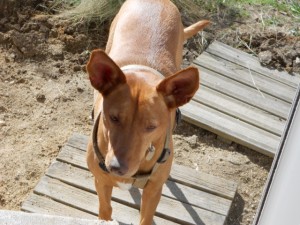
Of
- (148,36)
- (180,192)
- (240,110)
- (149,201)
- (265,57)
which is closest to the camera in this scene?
(149,201)

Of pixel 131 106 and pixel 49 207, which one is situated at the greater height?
pixel 131 106

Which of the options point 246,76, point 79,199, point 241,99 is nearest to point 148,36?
point 79,199

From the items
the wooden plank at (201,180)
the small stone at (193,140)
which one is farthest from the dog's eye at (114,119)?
the small stone at (193,140)

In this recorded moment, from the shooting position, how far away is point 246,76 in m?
5.27

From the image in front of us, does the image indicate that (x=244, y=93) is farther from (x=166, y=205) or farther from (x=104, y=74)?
(x=104, y=74)

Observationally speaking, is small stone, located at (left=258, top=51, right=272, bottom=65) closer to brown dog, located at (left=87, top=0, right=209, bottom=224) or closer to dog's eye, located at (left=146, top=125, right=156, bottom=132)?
brown dog, located at (left=87, top=0, right=209, bottom=224)

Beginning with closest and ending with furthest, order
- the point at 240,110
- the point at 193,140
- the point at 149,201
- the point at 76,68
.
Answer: the point at 149,201
the point at 193,140
the point at 240,110
the point at 76,68

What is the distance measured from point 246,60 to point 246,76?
0.24 m

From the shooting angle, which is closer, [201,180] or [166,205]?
[166,205]

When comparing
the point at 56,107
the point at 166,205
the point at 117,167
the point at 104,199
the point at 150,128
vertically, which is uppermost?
the point at 150,128

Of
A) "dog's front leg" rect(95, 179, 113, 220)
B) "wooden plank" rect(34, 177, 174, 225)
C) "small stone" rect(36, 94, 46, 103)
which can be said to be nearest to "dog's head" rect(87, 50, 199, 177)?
"dog's front leg" rect(95, 179, 113, 220)

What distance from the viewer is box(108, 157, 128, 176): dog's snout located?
2.87m

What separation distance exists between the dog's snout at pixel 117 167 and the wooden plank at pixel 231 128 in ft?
6.31

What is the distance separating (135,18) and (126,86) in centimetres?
111
